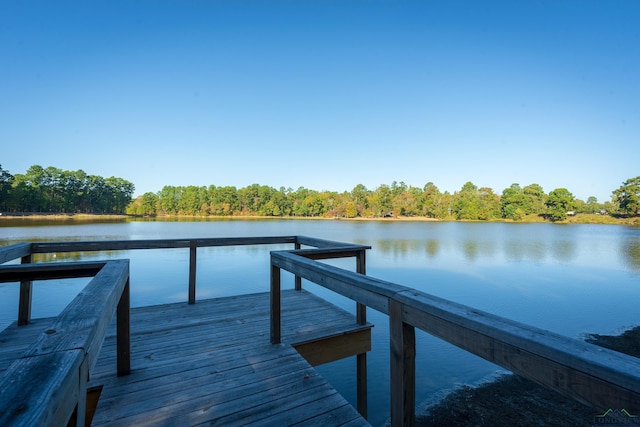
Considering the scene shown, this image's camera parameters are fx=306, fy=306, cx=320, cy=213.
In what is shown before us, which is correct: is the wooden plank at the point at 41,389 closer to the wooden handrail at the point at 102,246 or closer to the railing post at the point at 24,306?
the wooden handrail at the point at 102,246

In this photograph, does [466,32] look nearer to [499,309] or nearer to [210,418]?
[499,309]

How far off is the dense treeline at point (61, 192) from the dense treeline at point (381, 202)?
8.26 m

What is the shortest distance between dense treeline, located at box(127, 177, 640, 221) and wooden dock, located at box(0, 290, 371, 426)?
70358 millimetres

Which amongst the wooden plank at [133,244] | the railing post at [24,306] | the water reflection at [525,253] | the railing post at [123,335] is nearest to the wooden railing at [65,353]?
the railing post at [123,335]

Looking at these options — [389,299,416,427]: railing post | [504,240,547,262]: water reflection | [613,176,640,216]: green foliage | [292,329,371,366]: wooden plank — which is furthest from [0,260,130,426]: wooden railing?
[613,176,640,216]: green foliage

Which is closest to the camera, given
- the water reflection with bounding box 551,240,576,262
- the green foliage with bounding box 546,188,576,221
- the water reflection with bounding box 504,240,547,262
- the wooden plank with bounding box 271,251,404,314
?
the wooden plank with bounding box 271,251,404,314

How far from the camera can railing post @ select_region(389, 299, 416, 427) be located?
4.65 ft

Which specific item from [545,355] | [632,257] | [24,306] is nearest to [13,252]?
[24,306]

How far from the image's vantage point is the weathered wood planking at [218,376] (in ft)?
6.54

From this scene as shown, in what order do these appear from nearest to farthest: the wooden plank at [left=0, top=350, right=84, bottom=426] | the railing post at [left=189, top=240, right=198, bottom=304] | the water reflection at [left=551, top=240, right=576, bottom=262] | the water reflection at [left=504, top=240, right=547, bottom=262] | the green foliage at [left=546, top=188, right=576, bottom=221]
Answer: the wooden plank at [left=0, top=350, right=84, bottom=426], the railing post at [left=189, top=240, right=198, bottom=304], the water reflection at [left=504, top=240, right=547, bottom=262], the water reflection at [left=551, top=240, right=576, bottom=262], the green foliage at [left=546, top=188, right=576, bottom=221]

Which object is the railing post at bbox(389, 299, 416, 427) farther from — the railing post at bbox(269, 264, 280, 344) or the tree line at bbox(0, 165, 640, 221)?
the tree line at bbox(0, 165, 640, 221)

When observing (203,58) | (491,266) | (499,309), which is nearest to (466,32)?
(203,58)

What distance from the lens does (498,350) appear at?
3.29 feet

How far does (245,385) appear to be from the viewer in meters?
2.33
